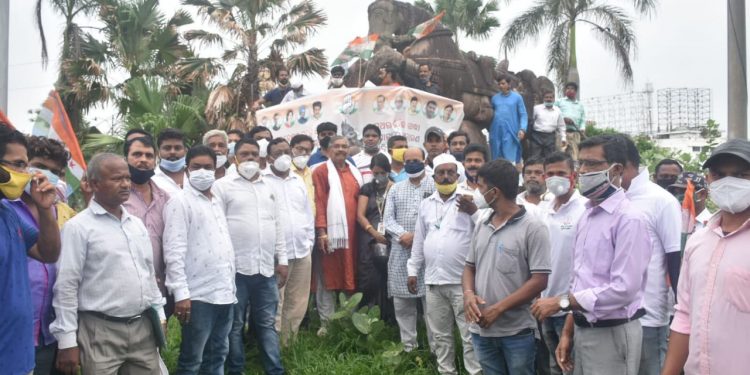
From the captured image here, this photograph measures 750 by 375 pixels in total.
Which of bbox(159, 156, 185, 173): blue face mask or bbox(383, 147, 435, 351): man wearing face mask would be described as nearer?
bbox(159, 156, 185, 173): blue face mask

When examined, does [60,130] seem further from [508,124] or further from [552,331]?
[508,124]

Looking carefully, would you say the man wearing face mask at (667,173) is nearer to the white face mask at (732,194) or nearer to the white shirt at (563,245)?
the white shirt at (563,245)

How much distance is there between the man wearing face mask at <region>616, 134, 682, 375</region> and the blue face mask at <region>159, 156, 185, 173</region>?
3.30 m

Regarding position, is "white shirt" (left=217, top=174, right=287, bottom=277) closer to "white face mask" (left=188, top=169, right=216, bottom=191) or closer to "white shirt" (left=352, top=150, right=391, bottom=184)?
"white face mask" (left=188, top=169, right=216, bottom=191)

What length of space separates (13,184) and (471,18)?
37545 mm

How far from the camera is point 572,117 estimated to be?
14023mm

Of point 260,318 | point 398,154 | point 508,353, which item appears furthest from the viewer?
point 398,154

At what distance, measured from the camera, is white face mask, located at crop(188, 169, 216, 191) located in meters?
5.46

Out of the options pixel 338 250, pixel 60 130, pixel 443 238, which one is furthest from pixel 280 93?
pixel 443 238

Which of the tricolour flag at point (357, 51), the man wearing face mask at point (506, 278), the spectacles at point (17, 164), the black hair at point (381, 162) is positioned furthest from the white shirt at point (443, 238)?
the tricolour flag at point (357, 51)

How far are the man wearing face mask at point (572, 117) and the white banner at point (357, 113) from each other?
13.2 feet

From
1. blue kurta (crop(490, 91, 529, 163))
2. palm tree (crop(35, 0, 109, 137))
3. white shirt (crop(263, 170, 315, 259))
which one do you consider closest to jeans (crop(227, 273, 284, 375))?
white shirt (crop(263, 170, 315, 259))

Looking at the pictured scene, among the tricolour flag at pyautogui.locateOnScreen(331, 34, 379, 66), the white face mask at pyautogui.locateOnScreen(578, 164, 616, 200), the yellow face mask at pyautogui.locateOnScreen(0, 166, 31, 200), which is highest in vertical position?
the tricolour flag at pyautogui.locateOnScreen(331, 34, 379, 66)

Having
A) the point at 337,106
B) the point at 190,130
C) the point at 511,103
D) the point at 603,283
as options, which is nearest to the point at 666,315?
the point at 603,283
